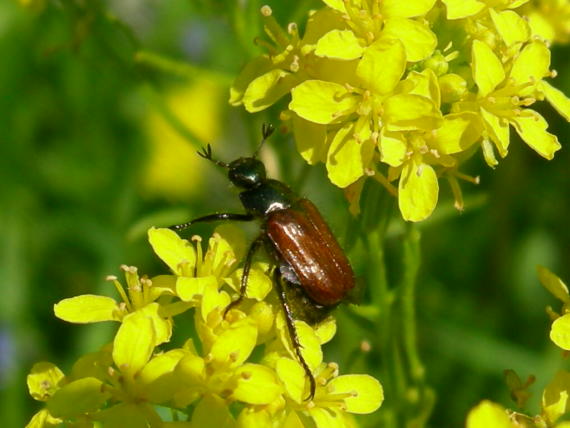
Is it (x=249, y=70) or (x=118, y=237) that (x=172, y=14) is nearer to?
(x=118, y=237)

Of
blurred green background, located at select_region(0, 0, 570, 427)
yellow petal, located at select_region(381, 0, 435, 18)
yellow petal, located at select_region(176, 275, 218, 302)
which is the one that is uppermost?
yellow petal, located at select_region(381, 0, 435, 18)

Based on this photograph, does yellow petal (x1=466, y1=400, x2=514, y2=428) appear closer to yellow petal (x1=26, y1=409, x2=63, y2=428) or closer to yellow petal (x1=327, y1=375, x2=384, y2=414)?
yellow petal (x1=327, y1=375, x2=384, y2=414)

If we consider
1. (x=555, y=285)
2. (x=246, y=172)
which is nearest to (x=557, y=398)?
(x=555, y=285)

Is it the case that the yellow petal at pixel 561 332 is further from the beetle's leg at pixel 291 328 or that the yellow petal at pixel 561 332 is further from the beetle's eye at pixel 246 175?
the beetle's eye at pixel 246 175

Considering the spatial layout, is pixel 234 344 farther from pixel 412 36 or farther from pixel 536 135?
pixel 536 135

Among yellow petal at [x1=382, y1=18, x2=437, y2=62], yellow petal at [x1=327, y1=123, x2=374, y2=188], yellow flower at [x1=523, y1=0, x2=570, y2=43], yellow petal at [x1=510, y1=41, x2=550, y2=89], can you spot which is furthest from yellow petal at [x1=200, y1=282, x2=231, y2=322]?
yellow flower at [x1=523, y1=0, x2=570, y2=43]

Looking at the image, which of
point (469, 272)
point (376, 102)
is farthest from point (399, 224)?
point (469, 272)
